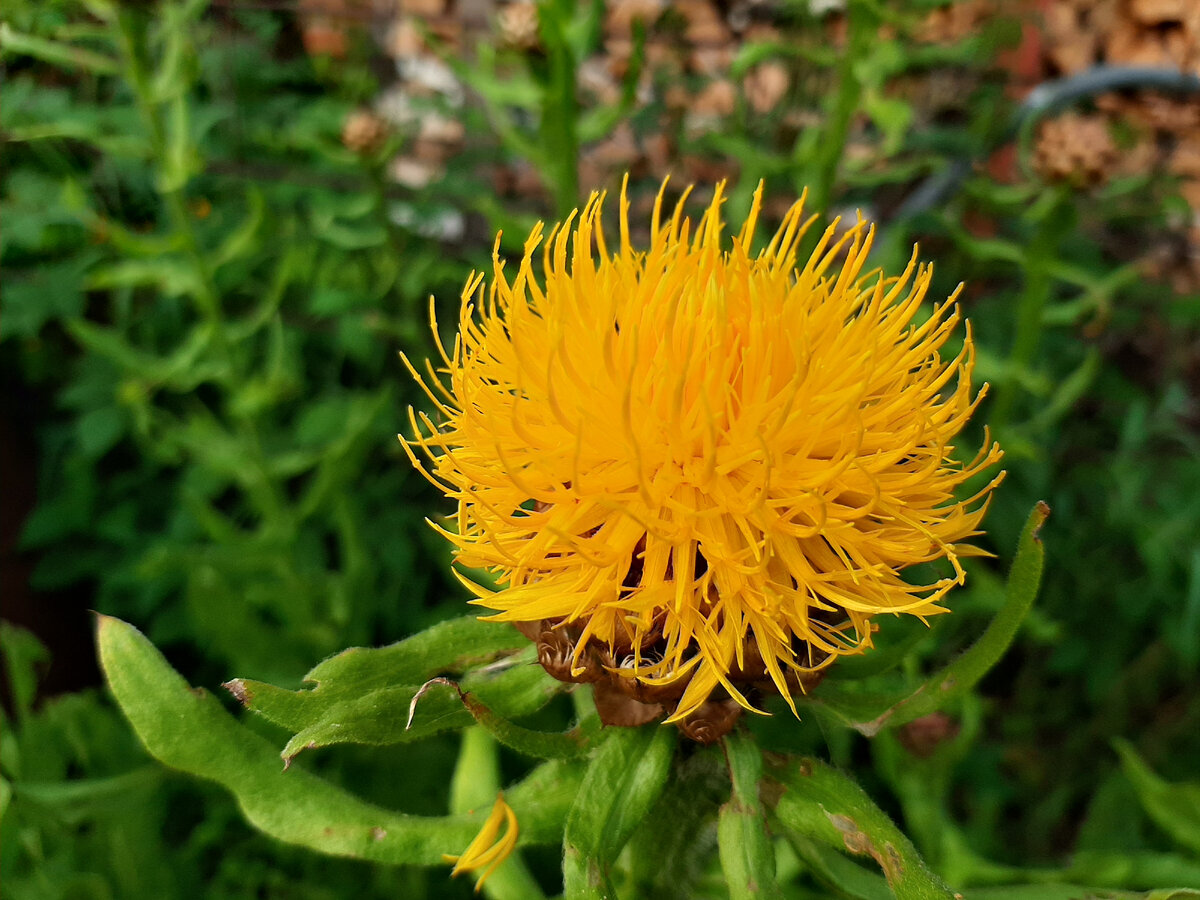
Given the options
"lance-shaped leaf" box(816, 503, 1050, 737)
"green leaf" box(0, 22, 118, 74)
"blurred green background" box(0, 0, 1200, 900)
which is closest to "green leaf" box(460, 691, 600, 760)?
"lance-shaped leaf" box(816, 503, 1050, 737)

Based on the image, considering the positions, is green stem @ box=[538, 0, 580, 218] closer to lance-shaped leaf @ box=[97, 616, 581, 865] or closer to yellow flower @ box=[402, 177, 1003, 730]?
yellow flower @ box=[402, 177, 1003, 730]

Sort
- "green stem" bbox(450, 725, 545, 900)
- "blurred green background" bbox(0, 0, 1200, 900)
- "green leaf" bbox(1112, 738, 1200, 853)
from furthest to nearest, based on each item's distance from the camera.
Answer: "blurred green background" bbox(0, 0, 1200, 900) → "green leaf" bbox(1112, 738, 1200, 853) → "green stem" bbox(450, 725, 545, 900)

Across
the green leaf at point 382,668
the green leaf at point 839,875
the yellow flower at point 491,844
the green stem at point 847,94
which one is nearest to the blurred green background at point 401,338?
the green stem at point 847,94

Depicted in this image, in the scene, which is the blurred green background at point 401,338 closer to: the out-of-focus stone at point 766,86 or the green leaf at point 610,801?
the out-of-focus stone at point 766,86

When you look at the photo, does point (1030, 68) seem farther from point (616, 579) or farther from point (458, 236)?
point (616, 579)

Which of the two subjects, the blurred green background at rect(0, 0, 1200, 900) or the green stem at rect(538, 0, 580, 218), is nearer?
the green stem at rect(538, 0, 580, 218)

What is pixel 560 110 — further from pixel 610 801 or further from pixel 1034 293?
pixel 610 801
